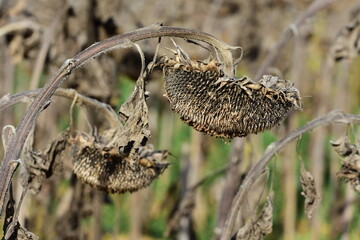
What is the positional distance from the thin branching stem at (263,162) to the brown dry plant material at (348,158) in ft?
0.18

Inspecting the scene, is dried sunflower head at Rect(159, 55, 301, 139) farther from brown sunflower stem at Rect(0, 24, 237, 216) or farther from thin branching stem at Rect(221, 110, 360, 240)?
thin branching stem at Rect(221, 110, 360, 240)

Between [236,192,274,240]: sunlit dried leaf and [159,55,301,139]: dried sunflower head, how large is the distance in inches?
13.8

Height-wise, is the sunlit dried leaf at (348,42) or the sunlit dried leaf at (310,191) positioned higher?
the sunlit dried leaf at (348,42)

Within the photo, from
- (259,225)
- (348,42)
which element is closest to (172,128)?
(348,42)

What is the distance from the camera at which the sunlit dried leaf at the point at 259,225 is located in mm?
1813

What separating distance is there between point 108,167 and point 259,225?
41 centimetres

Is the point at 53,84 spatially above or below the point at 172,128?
below

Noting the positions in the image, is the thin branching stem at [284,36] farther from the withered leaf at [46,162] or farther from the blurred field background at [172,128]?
the withered leaf at [46,162]

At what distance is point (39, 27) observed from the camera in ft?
9.65

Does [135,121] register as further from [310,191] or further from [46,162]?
[310,191]

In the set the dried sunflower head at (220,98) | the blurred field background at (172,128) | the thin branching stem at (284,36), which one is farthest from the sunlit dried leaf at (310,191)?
the thin branching stem at (284,36)

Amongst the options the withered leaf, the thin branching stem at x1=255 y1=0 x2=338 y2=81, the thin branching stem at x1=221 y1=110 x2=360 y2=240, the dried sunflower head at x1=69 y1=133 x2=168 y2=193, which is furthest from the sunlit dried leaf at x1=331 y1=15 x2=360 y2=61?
the withered leaf

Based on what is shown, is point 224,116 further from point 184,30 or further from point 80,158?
point 80,158

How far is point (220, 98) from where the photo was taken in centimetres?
150
